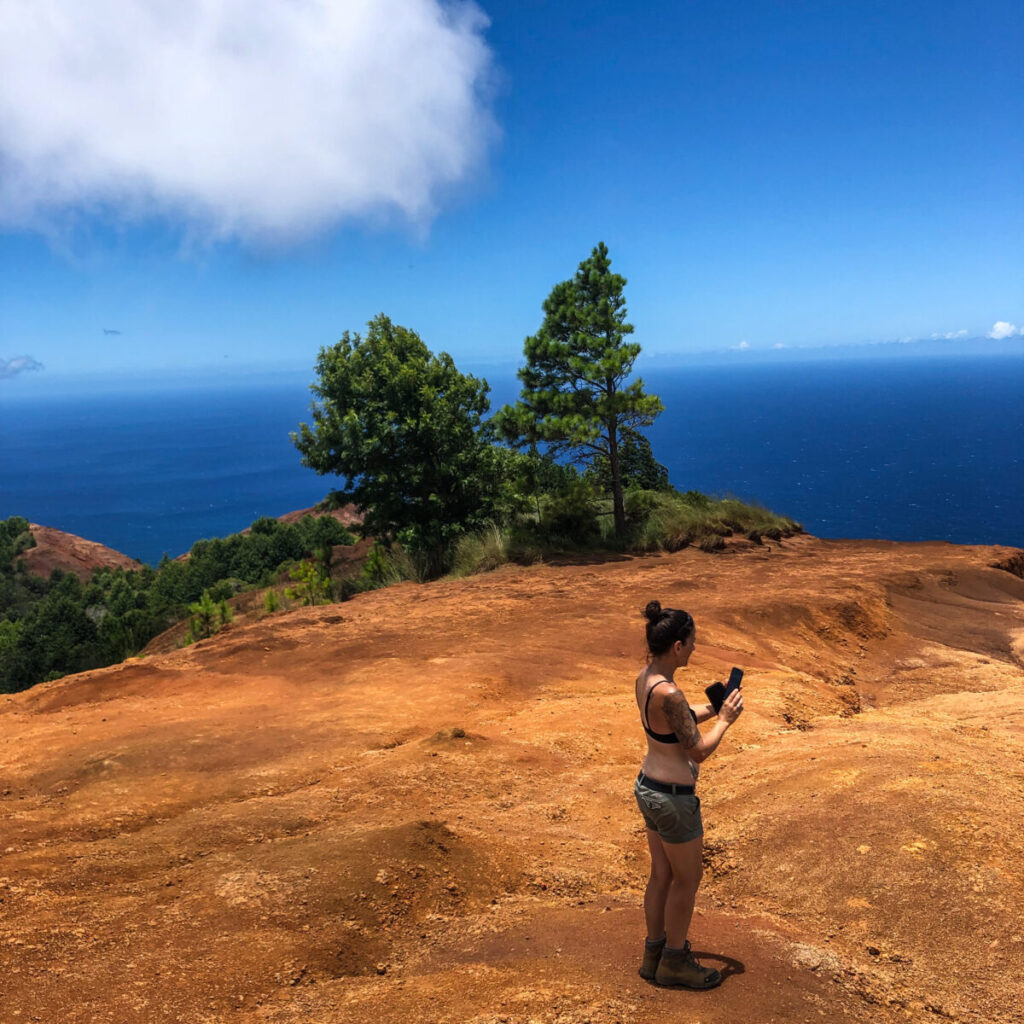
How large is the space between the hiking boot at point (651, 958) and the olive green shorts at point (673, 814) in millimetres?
588

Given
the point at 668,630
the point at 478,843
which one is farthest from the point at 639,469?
the point at 668,630

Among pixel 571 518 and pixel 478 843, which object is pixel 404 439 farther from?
pixel 478 843

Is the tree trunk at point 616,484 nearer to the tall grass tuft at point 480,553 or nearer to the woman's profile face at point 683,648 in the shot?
the tall grass tuft at point 480,553

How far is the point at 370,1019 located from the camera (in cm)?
351

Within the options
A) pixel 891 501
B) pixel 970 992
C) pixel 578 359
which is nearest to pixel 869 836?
pixel 970 992

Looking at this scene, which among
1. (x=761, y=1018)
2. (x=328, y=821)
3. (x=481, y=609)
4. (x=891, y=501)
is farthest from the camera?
(x=891, y=501)

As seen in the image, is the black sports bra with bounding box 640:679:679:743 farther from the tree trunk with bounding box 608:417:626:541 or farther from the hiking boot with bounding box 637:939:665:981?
the tree trunk with bounding box 608:417:626:541

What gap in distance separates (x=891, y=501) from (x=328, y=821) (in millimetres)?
83738

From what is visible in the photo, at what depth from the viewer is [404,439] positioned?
65.0 ft

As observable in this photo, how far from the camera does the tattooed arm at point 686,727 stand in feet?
11.4

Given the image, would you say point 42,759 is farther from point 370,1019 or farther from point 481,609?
point 481,609

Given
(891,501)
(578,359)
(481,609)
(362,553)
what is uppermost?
(578,359)

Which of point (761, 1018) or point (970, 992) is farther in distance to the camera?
point (970, 992)

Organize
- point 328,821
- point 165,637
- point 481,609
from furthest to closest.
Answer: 1. point 165,637
2. point 481,609
3. point 328,821
